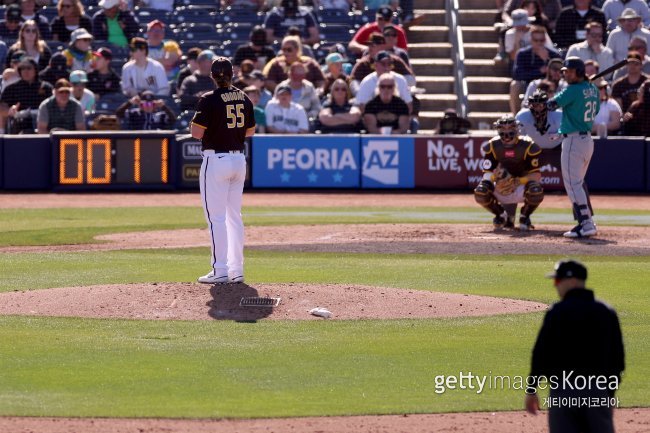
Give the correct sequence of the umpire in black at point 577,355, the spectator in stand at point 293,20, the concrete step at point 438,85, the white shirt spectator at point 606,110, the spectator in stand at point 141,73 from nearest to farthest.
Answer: the umpire in black at point 577,355 < the white shirt spectator at point 606,110 < the spectator in stand at point 141,73 < the spectator in stand at point 293,20 < the concrete step at point 438,85

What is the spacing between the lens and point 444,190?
25609 millimetres

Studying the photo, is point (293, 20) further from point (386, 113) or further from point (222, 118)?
point (222, 118)

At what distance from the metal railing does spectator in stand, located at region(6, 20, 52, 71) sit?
8.40 m

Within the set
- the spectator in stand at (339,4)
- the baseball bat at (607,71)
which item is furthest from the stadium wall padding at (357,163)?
the spectator in stand at (339,4)

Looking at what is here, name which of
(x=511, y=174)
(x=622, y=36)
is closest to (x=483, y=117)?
(x=622, y=36)

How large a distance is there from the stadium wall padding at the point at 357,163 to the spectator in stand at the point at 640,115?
1.31 feet

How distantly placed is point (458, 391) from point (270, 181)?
1704cm

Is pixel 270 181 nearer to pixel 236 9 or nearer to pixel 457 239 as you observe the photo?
pixel 236 9

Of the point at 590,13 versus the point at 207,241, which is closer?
the point at 207,241

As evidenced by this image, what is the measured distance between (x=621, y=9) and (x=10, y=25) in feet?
42.0

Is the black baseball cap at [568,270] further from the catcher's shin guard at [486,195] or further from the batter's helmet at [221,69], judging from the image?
the catcher's shin guard at [486,195]

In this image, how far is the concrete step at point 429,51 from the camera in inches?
1143

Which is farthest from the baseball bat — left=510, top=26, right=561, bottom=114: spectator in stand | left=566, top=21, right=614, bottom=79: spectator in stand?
left=510, top=26, right=561, bottom=114: spectator in stand

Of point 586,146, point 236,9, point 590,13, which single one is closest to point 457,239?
point 586,146
